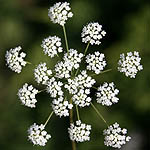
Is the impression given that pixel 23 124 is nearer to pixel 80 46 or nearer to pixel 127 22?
pixel 80 46

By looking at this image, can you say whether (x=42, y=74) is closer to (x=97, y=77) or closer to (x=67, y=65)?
(x=67, y=65)

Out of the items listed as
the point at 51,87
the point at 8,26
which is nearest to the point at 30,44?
the point at 8,26

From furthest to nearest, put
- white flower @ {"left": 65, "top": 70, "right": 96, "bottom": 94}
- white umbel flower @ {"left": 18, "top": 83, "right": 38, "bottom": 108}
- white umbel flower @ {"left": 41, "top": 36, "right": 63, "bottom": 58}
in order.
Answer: white umbel flower @ {"left": 41, "top": 36, "right": 63, "bottom": 58}, white umbel flower @ {"left": 18, "top": 83, "right": 38, "bottom": 108}, white flower @ {"left": 65, "top": 70, "right": 96, "bottom": 94}

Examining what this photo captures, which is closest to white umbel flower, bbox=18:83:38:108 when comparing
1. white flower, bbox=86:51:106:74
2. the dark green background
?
white flower, bbox=86:51:106:74

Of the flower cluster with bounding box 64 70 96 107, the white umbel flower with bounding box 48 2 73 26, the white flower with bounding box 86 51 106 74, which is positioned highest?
the white umbel flower with bounding box 48 2 73 26

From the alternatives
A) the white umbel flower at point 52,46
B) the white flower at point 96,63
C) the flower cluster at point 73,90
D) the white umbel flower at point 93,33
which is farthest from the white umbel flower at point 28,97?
the white umbel flower at point 93,33

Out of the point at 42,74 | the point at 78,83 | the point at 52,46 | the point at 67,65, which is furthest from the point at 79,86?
the point at 52,46

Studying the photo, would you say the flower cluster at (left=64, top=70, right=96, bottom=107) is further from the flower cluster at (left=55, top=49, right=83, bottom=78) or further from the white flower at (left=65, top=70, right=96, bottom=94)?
the flower cluster at (left=55, top=49, right=83, bottom=78)

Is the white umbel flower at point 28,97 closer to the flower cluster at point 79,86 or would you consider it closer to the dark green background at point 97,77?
the flower cluster at point 79,86
